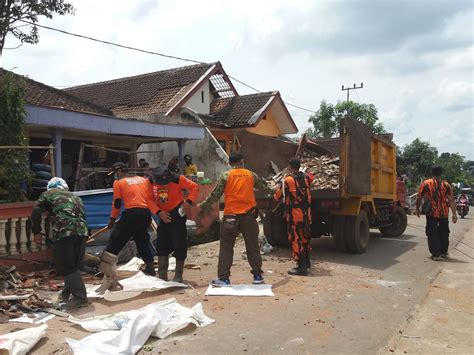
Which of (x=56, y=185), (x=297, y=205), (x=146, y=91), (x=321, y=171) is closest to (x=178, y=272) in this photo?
(x=56, y=185)

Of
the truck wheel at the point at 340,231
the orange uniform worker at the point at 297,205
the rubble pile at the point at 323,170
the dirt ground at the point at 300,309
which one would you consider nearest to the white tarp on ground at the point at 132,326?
the dirt ground at the point at 300,309

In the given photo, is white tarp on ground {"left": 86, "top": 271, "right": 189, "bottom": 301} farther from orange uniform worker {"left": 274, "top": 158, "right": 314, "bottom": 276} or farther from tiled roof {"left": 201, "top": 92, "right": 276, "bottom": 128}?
tiled roof {"left": 201, "top": 92, "right": 276, "bottom": 128}

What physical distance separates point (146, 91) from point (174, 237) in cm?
1587

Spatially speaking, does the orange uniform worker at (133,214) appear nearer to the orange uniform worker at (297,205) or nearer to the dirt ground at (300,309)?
the dirt ground at (300,309)

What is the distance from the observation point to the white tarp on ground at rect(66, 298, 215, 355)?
11.8ft

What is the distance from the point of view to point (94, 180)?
12.5m

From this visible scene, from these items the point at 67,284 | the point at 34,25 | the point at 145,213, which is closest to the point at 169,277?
the point at 145,213

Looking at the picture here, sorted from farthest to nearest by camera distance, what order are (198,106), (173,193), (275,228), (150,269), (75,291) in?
(198,106), (275,228), (150,269), (173,193), (75,291)

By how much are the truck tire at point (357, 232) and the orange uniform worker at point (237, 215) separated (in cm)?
255

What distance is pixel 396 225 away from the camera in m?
11.1

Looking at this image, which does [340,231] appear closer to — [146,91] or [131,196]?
[131,196]

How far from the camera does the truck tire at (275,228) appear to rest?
28.7ft

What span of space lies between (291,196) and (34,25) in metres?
10.2

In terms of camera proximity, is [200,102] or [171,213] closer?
[171,213]
